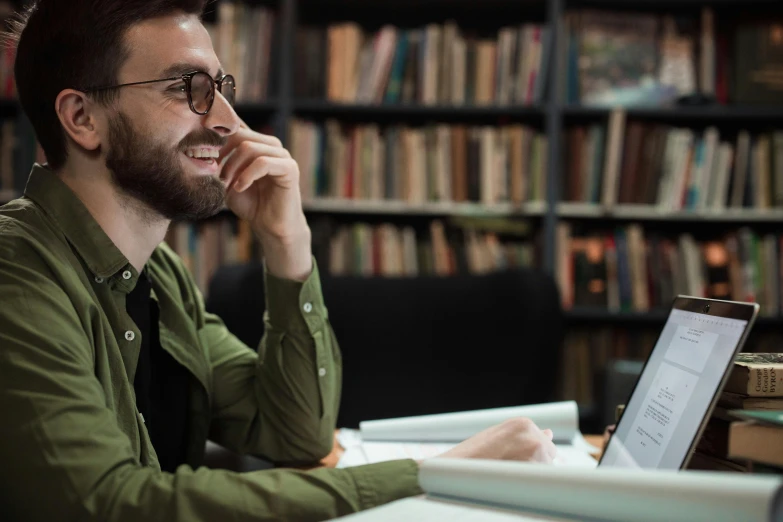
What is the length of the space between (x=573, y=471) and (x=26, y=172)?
2830mm

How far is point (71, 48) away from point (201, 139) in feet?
0.75

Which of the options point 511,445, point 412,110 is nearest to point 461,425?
point 511,445

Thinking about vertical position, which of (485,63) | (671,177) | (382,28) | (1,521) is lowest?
(1,521)

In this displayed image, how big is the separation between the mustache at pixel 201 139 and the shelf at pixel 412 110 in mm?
1676

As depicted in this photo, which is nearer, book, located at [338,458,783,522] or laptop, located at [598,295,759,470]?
book, located at [338,458,783,522]

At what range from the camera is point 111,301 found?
101 centimetres

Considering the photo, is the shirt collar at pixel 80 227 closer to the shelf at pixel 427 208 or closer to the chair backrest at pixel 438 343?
the chair backrest at pixel 438 343

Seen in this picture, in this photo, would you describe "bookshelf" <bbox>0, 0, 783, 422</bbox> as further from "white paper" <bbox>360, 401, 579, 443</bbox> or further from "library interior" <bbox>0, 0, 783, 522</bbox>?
"white paper" <bbox>360, 401, 579, 443</bbox>

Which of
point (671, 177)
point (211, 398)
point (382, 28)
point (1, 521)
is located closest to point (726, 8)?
point (671, 177)

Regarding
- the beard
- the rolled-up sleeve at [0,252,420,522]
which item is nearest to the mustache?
the beard

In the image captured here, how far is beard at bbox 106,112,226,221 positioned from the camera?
109cm

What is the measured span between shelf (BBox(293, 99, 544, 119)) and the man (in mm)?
1527

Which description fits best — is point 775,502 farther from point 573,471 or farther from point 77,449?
point 77,449

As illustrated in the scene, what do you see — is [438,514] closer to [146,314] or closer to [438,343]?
[146,314]
